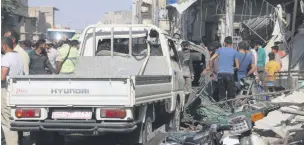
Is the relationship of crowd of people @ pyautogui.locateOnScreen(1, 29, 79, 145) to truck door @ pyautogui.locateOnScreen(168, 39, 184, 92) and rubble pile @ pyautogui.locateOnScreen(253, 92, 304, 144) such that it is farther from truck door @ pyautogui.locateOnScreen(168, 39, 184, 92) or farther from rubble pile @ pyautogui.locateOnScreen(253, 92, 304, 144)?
rubble pile @ pyautogui.locateOnScreen(253, 92, 304, 144)

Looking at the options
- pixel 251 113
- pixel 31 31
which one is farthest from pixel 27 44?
pixel 31 31

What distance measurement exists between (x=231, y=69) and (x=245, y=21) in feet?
27.5

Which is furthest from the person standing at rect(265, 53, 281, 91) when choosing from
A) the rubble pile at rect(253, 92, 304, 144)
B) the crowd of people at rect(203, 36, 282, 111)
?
the rubble pile at rect(253, 92, 304, 144)

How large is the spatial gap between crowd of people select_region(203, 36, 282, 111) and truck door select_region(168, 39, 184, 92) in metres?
1.17

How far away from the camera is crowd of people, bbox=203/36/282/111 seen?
37.2 feet

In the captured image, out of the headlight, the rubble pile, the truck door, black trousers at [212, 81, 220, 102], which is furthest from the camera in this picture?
black trousers at [212, 81, 220, 102]

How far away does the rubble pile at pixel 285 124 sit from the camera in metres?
6.43

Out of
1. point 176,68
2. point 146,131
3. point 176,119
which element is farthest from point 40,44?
point 146,131

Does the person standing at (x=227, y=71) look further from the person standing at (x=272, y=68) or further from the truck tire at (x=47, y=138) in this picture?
the truck tire at (x=47, y=138)

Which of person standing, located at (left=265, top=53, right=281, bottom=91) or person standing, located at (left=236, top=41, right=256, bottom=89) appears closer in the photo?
person standing, located at (left=236, top=41, right=256, bottom=89)

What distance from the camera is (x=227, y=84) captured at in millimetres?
11375

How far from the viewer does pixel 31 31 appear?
49969 millimetres

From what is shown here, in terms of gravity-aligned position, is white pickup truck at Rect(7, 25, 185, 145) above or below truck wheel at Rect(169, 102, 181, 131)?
above

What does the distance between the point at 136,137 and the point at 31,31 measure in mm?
43529
